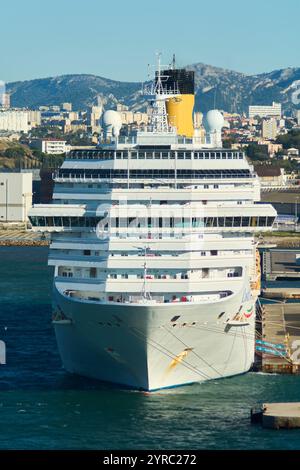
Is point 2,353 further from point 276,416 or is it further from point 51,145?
point 51,145

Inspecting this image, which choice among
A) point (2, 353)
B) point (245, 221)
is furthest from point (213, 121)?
point (2, 353)

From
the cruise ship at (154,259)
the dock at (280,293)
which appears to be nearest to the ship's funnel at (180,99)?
the cruise ship at (154,259)

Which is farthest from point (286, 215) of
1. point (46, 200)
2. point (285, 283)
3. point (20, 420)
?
point (20, 420)

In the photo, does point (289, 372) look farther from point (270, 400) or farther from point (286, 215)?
point (286, 215)

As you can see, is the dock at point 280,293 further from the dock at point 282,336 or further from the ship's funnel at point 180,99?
the ship's funnel at point 180,99

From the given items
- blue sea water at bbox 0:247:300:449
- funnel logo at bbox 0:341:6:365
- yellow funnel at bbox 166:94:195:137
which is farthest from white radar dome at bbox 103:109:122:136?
funnel logo at bbox 0:341:6:365
